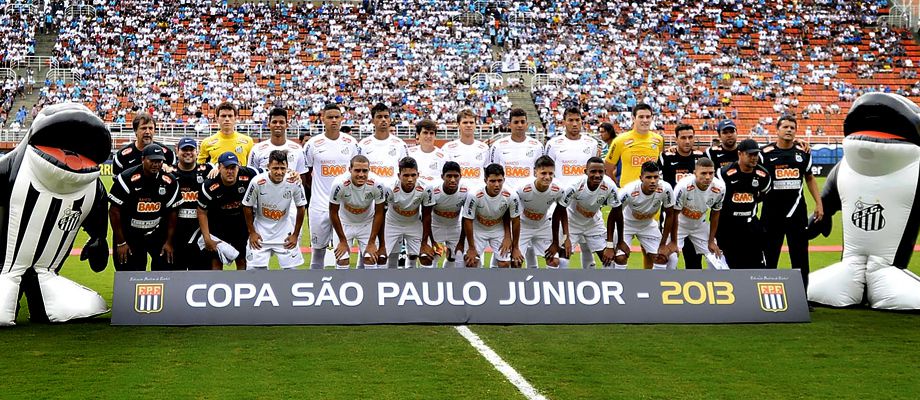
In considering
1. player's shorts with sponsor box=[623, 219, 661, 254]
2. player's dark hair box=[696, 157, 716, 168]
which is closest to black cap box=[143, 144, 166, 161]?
player's shorts with sponsor box=[623, 219, 661, 254]

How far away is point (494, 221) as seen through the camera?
9.24 meters

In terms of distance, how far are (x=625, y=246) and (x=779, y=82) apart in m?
33.0

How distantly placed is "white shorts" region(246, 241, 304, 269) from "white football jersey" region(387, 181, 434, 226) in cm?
101

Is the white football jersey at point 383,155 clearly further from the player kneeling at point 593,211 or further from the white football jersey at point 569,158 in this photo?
the player kneeling at point 593,211

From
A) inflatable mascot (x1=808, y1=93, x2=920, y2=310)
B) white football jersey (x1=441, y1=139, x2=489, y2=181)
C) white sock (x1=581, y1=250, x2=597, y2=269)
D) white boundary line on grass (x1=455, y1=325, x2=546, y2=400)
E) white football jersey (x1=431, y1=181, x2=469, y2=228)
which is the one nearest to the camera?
white boundary line on grass (x1=455, y1=325, x2=546, y2=400)

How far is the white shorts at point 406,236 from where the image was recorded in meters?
9.30

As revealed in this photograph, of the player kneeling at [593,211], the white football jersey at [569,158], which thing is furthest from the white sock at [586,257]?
the white football jersey at [569,158]

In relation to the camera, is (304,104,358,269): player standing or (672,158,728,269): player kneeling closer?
(672,158,728,269): player kneeling

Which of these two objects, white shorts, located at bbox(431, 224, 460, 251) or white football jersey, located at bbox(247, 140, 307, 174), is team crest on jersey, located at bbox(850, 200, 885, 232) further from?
white football jersey, located at bbox(247, 140, 307, 174)

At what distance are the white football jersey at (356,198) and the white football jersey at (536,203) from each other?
1.41 metres

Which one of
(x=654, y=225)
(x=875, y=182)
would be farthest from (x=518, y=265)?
(x=875, y=182)

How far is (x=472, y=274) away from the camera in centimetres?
775

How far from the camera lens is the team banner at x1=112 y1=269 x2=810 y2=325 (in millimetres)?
7473

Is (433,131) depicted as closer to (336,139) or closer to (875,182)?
(336,139)
